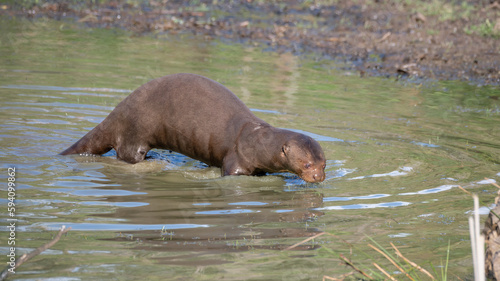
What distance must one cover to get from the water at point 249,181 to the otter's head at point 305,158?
16 centimetres

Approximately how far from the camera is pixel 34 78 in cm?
1150

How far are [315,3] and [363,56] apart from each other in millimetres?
6163

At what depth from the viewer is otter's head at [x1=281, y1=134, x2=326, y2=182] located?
7.03 meters

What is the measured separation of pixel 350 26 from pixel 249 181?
446 inches

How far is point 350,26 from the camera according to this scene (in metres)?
17.8

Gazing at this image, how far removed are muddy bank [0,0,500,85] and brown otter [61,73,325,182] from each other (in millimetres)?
6452

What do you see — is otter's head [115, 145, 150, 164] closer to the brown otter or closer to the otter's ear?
the brown otter

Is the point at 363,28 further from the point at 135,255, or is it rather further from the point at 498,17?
the point at 135,255

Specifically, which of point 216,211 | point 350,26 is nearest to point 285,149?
point 216,211

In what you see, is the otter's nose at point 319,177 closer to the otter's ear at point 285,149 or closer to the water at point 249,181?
the water at point 249,181

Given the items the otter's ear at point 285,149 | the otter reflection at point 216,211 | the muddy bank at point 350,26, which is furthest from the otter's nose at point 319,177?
the muddy bank at point 350,26

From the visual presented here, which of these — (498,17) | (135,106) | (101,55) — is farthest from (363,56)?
(135,106)

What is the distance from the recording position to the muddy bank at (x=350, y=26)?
14289 millimetres

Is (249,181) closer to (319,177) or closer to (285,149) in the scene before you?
(285,149)
